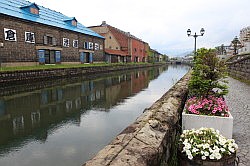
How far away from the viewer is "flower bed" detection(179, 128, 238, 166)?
2.48m

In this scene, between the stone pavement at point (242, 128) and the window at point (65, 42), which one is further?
the window at point (65, 42)

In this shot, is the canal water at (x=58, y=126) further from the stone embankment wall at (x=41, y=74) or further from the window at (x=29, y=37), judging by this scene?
the window at (x=29, y=37)

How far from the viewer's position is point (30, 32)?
21953 millimetres

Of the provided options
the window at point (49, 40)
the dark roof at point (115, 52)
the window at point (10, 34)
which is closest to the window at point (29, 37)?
the window at point (10, 34)

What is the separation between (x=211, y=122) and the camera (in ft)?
12.2

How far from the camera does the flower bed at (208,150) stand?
2.48 meters

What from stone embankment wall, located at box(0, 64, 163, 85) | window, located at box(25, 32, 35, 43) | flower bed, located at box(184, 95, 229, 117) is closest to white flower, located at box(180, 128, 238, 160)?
flower bed, located at box(184, 95, 229, 117)

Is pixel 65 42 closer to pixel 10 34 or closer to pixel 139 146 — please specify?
pixel 10 34

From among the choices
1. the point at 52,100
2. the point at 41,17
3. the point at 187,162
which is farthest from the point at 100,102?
the point at 41,17

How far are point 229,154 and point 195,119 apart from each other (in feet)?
4.31

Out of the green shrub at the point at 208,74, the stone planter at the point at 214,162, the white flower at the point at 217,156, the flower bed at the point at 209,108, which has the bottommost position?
the stone planter at the point at 214,162

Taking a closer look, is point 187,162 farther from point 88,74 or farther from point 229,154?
point 88,74

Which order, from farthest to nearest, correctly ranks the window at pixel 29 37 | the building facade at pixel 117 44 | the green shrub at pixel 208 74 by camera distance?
the building facade at pixel 117 44
the window at pixel 29 37
the green shrub at pixel 208 74

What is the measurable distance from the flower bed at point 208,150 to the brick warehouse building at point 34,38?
20.2m
